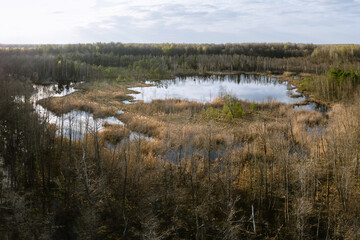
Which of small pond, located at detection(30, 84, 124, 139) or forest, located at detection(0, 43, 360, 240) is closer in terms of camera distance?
forest, located at detection(0, 43, 360, 240)

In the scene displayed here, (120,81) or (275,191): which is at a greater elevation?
(120,81)

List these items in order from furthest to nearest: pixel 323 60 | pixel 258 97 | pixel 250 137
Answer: pixel 323 60, pixel 258 97, pixel 250 137

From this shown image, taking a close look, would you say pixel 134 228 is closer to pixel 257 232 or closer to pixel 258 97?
pixel 257 232

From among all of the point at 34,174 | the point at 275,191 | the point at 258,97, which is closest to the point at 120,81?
the point at 258,97

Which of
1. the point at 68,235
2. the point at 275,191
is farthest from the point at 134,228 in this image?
the point at 275,191

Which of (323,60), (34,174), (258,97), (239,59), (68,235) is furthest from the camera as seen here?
(239,59)

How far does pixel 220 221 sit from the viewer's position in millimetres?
11867

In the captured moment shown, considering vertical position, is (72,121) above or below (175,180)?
above

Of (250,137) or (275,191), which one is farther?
(250,137)

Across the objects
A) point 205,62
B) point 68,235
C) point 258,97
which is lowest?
point 68,235

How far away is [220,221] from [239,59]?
74.2m

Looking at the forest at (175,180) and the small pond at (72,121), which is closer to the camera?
the forest at (175,180)

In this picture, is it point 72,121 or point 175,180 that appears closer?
point 175,180

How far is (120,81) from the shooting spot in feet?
175
